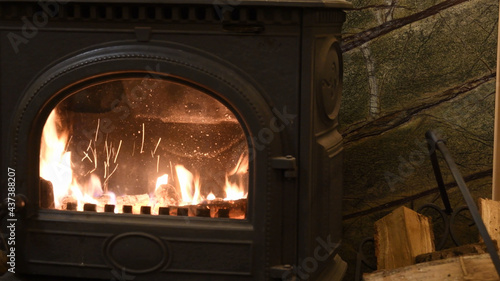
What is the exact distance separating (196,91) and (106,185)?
1.10 feet

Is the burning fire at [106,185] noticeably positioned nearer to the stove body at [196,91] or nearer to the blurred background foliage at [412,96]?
the stove body at [196,91]

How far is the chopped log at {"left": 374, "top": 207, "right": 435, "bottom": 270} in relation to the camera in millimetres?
2234

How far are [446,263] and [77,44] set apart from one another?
1.03 m

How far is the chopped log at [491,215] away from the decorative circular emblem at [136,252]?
0.85 meters

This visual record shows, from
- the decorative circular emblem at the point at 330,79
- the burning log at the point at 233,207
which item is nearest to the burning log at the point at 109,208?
the burning log at the point at 233,207

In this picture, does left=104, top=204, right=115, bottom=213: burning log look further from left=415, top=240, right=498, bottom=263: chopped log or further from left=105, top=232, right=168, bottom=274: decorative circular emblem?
left=415, top=240, right=498, bottom=263: chopped log

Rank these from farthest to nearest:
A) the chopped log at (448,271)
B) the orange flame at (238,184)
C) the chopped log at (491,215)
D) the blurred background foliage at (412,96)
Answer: the blurred background foliage at (412,96)
the chopped log at (491,215)
the orange flame at (238,184)
the chopped log at (448,271)

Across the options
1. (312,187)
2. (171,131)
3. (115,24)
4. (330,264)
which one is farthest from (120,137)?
(330,264)

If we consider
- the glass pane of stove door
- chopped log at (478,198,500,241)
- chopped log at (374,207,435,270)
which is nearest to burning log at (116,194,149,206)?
the glass pane of stove door

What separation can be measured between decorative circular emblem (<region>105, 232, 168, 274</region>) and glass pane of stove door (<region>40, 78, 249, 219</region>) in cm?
8


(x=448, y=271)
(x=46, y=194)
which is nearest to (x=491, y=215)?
(x=448, y=271)

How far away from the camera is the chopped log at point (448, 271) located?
1920mm

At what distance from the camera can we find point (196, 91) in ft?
6.64

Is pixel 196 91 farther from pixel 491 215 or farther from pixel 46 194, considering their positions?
pixel 491 215
